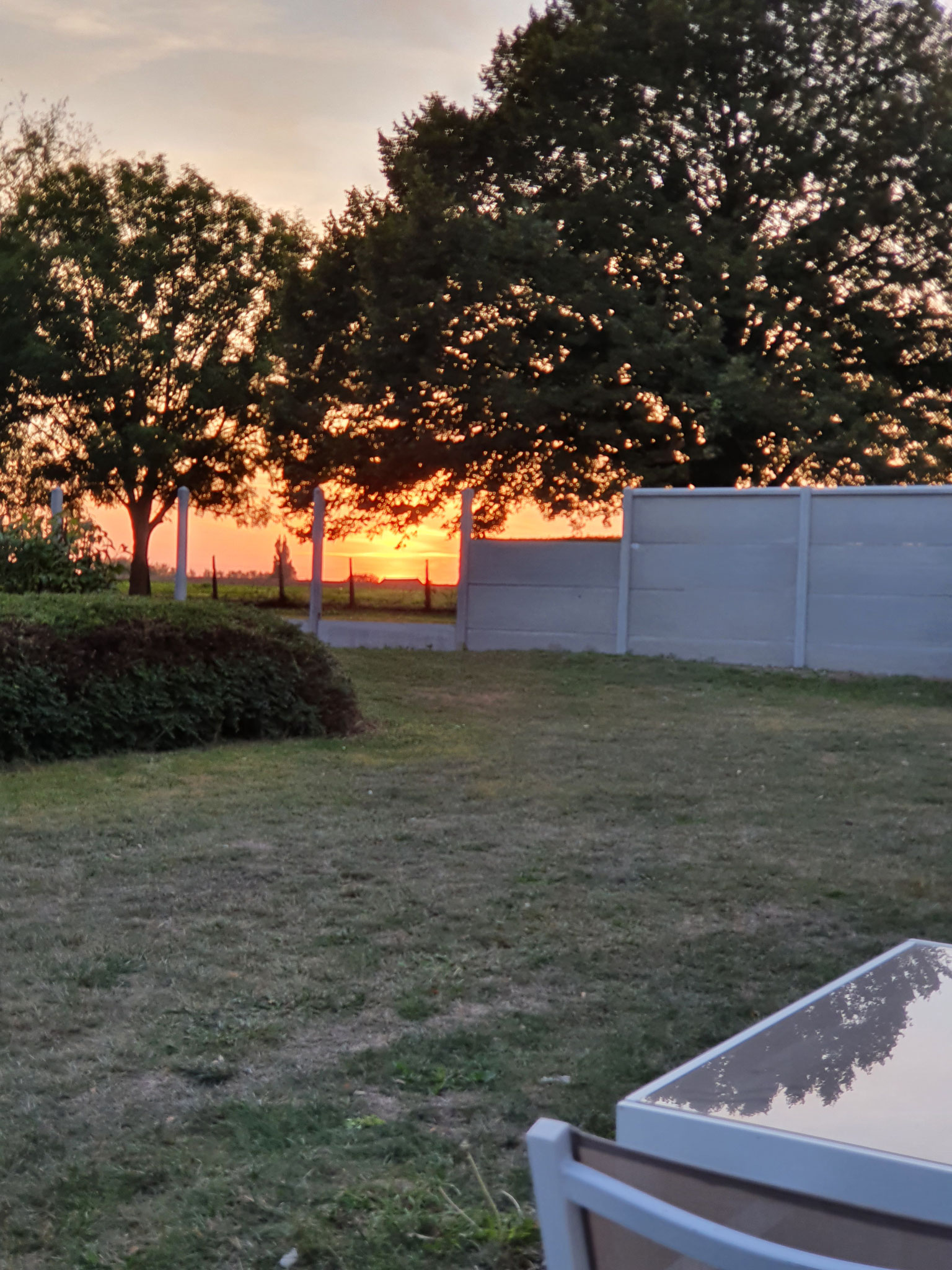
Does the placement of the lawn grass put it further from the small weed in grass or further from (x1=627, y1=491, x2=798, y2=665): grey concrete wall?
(x1=627, y1=491, x2=798, y2=665): grey concrete wall

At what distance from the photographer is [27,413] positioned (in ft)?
108

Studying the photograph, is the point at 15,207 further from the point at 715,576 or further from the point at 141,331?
the point at 715,576

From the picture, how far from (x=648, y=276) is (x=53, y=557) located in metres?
11.6

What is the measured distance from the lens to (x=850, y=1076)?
1.72 m

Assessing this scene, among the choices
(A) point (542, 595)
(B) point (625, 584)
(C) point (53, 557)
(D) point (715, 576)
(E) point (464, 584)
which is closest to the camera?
(C) point (53, 557)

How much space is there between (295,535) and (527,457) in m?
4.46

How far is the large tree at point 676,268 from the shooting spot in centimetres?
1839

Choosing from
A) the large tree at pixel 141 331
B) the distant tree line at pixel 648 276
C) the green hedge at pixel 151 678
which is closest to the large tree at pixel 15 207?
the large tree at pixel 141 331

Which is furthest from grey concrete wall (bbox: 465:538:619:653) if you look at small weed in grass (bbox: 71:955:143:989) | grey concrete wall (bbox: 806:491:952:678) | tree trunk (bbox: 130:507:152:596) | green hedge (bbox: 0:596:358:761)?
small weed in grass (bbox: 71:955:143:989)

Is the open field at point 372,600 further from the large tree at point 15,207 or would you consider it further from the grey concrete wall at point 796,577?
the large tree at point 15,207

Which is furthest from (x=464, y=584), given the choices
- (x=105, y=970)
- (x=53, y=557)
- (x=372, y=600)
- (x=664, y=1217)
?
(x=664, y=1217)

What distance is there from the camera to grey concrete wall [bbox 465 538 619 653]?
1534cm

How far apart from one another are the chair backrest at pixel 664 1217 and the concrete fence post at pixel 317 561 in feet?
52.0

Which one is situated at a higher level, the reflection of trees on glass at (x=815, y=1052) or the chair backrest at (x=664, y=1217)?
the chair backrest at (x=664, y=1217)
